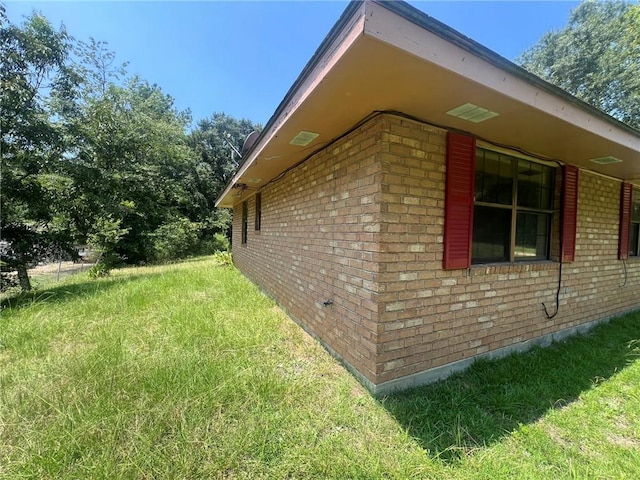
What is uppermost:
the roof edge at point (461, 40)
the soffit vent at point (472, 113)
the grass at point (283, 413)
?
the roof edge at point (461, 40)

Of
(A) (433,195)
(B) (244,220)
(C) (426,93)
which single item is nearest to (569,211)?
(A) (433,195)

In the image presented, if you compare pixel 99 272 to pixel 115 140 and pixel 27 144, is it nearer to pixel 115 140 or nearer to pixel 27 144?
pixel 27 144

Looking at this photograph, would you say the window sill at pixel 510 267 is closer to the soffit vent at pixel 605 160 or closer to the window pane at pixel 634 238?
the soffit vent at pixel 605 160

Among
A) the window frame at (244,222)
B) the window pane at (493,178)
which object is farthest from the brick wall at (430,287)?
the window frame at (244,222)

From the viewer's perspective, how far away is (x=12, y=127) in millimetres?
6465

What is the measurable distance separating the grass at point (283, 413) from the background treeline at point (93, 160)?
5.33 meters

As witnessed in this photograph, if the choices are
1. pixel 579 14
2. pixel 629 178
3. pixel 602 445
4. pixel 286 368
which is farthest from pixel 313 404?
pixel 579 14

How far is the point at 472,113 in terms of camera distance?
2.27 m

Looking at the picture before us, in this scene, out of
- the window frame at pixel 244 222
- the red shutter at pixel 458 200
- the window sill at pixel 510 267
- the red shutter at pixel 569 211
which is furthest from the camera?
the window frame at pixel 244 222

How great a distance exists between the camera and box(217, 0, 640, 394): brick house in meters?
1.78

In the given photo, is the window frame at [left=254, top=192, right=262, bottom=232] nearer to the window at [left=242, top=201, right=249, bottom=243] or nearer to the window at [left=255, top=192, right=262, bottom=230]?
the window at [left=255, top=192, right=262, bottom=230]

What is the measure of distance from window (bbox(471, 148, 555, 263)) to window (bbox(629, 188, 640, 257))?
277cm

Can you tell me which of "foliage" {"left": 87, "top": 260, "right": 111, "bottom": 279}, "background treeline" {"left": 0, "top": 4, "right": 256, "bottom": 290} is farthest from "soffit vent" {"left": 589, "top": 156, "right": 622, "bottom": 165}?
"foliage" {"left": 87, "top": 260, "right": 111, "bottom": 279}

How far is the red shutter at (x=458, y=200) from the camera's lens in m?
2.60
